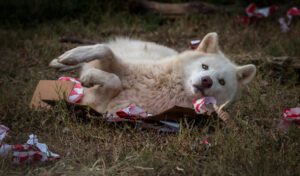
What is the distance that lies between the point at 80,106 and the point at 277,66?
8.62 feet

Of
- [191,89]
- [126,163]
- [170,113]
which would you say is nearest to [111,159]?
[126,163]

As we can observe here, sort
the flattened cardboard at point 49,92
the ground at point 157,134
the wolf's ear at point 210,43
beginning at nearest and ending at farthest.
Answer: the ground at point 157,134
the flattened cardboard at point 49,92
the wolf's ear at point 210,43

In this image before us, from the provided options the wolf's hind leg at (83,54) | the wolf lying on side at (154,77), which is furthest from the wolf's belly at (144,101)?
the wolf's hind leg at (83,54)

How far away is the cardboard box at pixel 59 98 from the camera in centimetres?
461

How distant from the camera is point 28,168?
146 inches

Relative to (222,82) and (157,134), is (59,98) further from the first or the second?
(222,82)

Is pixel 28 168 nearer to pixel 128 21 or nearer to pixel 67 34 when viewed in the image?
pixel 67 34

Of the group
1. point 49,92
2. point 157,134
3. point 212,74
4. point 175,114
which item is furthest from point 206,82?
point 49,92

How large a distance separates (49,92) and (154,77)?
0.97m

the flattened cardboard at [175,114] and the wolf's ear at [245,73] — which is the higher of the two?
the wolf's ear at [245,73]

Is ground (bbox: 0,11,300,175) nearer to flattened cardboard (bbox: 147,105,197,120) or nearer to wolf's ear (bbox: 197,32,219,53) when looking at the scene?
flattened cardboard (bbox: 147,105,197,120)

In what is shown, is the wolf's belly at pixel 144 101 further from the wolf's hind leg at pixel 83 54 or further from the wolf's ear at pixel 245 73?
the wolf's ear at pixel 245 73

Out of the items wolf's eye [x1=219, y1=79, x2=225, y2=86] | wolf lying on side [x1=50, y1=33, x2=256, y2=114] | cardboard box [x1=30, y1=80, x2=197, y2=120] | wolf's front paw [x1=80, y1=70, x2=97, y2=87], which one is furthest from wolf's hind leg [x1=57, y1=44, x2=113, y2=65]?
wolf's eye [x1=219, y1=79, x2=225, y2=86]

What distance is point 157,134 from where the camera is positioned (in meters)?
4.48
